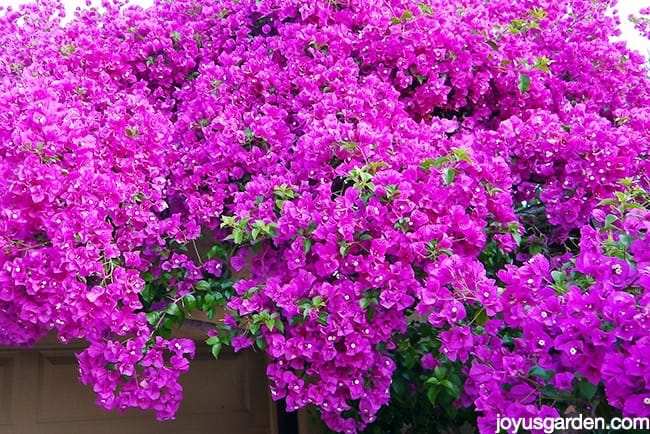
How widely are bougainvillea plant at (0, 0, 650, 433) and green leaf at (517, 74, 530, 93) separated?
0.09 ft

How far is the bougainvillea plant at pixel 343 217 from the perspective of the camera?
6.74 ft

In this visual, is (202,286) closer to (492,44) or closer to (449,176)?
(449,176)

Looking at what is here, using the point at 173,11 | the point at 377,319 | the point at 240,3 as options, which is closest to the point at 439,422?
the point at 377,319

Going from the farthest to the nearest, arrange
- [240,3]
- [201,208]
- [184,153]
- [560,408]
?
1. [240,3]
2. [184,153]
3. [201,208]
4. [560,408]

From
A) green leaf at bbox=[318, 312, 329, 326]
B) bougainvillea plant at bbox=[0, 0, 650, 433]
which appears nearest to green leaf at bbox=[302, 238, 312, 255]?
bougainvillea plant at bbox=[0, 0, 650, 433]

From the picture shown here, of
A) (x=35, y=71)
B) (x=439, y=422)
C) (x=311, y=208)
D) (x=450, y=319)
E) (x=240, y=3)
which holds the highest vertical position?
(x=240, y=3)

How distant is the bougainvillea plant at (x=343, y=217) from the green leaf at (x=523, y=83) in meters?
0.03

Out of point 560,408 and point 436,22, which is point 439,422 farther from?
point 436,22

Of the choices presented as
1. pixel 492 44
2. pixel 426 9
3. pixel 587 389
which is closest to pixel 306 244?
pixel 587 389

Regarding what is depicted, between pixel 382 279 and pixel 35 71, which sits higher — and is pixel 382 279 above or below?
below

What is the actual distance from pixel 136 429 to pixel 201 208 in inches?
67.4

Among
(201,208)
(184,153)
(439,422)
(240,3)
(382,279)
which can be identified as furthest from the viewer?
(240,3)

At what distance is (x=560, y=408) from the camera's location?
2.11 m

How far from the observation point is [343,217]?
91.7 inches
